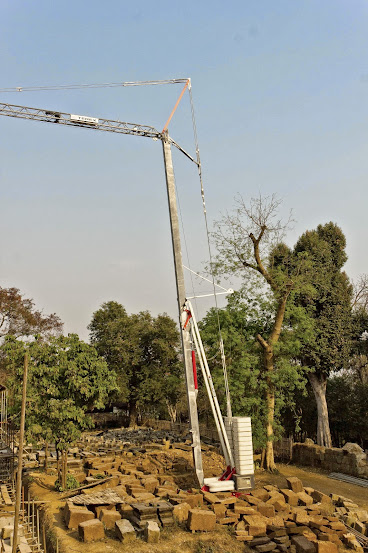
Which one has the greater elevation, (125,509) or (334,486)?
(125,509)

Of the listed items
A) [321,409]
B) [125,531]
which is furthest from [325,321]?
[125,531]

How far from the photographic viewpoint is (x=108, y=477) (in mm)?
16219

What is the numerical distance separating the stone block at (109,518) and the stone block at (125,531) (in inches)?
16.9

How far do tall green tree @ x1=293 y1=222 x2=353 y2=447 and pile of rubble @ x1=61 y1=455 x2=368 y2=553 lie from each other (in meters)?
12.1

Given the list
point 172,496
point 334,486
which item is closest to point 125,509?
point 172,496

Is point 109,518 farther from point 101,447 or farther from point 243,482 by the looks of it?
point 101,447

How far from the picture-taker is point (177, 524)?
37.9ft

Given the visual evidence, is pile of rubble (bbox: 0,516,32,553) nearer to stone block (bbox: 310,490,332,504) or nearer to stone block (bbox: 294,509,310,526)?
stone block (bbox: 294,509,310,526)

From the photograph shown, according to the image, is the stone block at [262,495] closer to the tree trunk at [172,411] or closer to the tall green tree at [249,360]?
the tall green tree at [249,360]

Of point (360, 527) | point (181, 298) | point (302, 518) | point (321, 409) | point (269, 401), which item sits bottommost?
point (360, 527)

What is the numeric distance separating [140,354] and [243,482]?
26.1m

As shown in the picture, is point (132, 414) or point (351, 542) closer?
point (351, 542)

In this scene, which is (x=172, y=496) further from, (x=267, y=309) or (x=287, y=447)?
(x=287, y=447)

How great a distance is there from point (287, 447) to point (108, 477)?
37.2 feet
